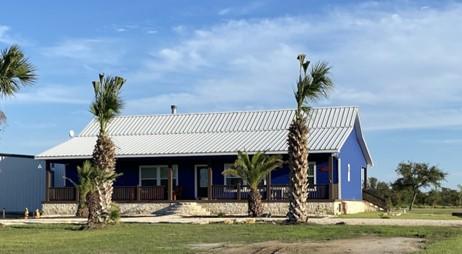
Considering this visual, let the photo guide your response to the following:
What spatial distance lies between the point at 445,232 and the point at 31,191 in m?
31.0

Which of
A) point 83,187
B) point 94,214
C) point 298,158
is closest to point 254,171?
point 298,158

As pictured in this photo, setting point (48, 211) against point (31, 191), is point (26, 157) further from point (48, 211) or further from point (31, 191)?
point (48, 211)

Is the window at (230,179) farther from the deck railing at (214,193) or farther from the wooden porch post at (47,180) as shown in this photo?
the wooden porch post at (47,180)

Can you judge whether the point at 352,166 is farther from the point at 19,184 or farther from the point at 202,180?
the point at 19,184

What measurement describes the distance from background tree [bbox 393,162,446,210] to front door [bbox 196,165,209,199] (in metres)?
21.3

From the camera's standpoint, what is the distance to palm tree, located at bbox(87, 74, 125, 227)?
84.3ft

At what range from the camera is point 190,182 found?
133ft

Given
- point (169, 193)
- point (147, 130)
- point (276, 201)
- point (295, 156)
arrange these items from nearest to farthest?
point (295, 156)
point (276, 201)
point (169, 193)
point (147, 130)

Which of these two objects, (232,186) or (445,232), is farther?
(232,186)

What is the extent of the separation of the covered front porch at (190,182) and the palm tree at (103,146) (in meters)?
10.1

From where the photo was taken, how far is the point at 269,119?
141 feet

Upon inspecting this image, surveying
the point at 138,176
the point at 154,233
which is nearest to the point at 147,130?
the point at 138,176

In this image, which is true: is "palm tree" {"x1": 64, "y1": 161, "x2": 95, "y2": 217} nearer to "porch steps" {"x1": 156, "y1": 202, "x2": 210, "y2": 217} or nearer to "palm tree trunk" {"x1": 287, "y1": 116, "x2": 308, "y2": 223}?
"porch steps" {"x1": 156, "y1": 202, "x2": 210, "y2": 217}

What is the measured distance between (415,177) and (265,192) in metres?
22.9
